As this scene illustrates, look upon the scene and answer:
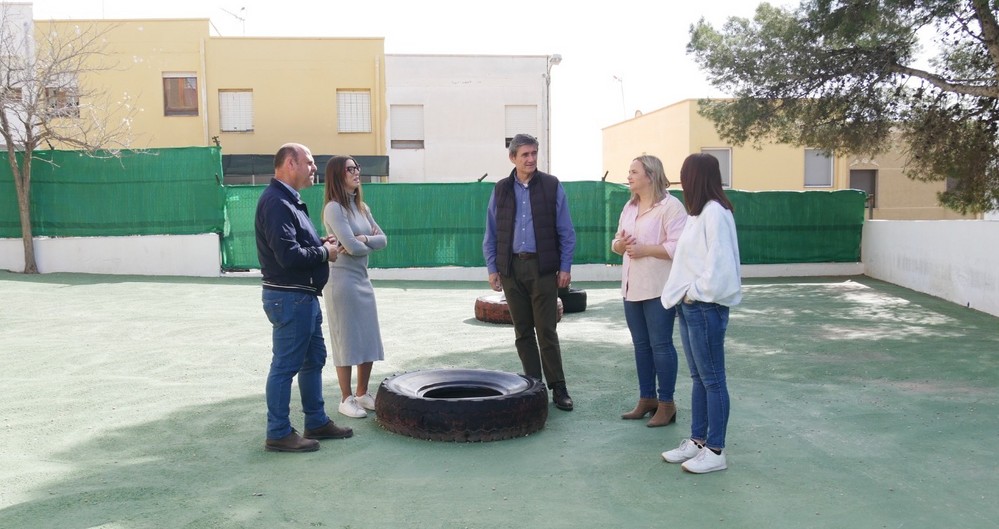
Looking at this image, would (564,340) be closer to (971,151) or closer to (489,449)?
(489,449)

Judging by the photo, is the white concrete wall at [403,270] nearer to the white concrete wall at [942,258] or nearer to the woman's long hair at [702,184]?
the white concrete wall at [942,258]

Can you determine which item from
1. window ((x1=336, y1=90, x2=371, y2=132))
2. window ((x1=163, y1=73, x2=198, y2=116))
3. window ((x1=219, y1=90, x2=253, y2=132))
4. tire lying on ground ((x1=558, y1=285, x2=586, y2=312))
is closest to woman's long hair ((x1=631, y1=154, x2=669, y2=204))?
tire lying on ground ((x1=558, y1=285, x2=586, y2=312))

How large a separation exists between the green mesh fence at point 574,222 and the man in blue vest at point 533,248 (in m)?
10.2

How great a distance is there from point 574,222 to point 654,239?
1119cm

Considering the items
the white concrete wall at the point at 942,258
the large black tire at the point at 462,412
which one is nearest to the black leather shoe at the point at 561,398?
the large black tire at the point at 462,412

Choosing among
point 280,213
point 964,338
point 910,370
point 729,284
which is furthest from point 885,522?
point 964,338

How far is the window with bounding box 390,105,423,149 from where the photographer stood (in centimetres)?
2662

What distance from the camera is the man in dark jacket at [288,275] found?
468cm

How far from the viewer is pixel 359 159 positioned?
83.6 ft

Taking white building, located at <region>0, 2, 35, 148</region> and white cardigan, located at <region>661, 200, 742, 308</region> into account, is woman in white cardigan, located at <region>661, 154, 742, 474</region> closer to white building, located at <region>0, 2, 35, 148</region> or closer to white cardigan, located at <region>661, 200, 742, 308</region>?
white cardigan, located at <region>661, 200, 742, 308</region>

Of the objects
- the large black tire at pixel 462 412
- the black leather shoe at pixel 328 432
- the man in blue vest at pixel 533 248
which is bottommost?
the black leather shoe at pixel 328 432

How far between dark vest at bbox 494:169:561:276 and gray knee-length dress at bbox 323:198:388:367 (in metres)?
0.83

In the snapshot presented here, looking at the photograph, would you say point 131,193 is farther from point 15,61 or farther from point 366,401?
point 366,401

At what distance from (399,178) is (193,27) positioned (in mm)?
7466
